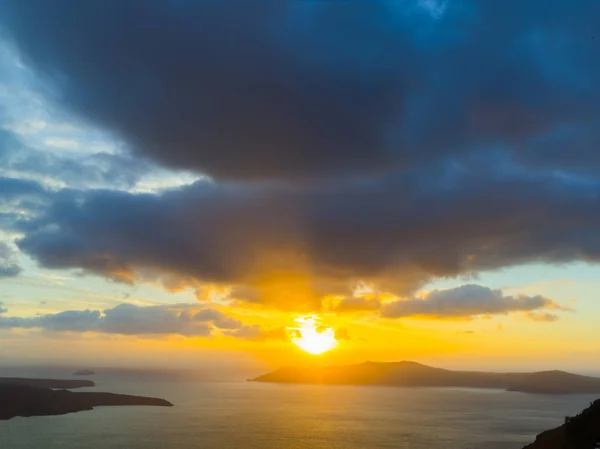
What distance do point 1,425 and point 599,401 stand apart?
194 metres

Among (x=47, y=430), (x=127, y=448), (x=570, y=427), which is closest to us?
(x=570, y=427)

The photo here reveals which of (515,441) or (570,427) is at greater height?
(570,427)

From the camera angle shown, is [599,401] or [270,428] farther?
[270,428]

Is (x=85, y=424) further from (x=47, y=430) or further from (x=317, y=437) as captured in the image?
(x=317, y=437)

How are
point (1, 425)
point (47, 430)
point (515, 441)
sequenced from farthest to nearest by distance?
1. point (1, 425)
2. point (47, 430)
3. point (515, 441)

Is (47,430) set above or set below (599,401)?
below

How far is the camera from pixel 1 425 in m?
189

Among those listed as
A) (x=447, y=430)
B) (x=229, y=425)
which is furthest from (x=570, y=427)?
(x=229, y=425)

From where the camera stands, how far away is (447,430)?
183 meters

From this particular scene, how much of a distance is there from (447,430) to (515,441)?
32328 millimetres

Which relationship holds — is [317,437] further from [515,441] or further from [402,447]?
[515,441]

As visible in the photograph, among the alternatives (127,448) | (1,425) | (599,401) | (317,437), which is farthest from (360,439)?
(1,425)

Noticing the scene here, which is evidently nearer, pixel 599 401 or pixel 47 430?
pixel 599 401

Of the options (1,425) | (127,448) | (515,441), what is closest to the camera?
(127,448)
